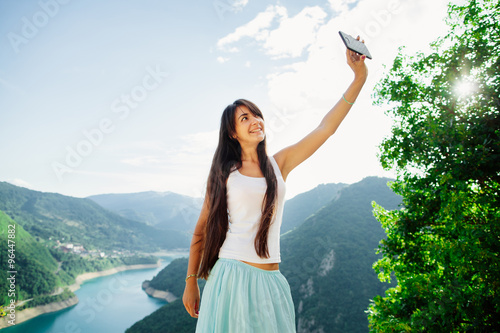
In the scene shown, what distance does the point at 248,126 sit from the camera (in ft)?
5.03

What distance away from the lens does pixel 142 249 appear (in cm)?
9594

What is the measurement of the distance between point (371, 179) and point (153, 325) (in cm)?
4528

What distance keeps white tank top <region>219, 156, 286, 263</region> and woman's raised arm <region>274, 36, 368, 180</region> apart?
0.25 m

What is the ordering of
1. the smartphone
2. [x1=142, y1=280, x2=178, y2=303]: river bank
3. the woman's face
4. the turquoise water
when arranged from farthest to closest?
[x1=142, y1=280, x2=178, y2=303]: river bank < the turquoise water < the woman's face < the smartphone

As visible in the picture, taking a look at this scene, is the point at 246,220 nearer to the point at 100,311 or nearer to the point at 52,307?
the point at 52,307

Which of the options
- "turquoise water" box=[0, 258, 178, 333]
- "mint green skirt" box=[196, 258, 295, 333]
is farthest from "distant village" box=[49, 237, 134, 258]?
"mint green skirt" box=[196, 258, 295, 333]

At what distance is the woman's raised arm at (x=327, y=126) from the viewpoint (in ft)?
5.06

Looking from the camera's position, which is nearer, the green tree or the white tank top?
the white tank top

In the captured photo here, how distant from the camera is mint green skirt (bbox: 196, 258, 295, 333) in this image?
3.88 feet

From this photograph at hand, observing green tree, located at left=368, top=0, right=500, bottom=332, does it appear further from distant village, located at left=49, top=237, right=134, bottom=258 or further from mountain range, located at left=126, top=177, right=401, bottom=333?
distant village, located at left=49, top=237, right=134, bottom=258

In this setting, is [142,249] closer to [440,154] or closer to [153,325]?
[153,325]

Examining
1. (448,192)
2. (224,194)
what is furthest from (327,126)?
(448,192)

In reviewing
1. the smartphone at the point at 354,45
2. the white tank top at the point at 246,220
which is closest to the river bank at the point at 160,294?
the white tank top at the point at 246,220

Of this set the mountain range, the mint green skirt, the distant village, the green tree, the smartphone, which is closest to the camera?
the mint green skirt
